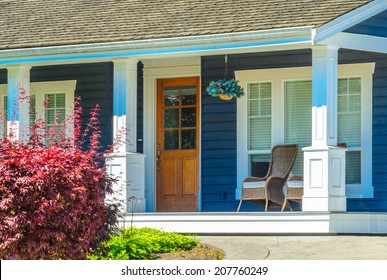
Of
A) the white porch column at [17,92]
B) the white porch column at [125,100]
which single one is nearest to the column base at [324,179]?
the white porch column at [125,100]

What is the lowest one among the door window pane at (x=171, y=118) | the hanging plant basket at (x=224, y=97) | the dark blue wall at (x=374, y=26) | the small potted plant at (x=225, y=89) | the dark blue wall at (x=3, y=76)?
the door window pane at (x=171, y=118)

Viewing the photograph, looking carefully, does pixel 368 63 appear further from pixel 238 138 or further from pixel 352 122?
pixel 238 138

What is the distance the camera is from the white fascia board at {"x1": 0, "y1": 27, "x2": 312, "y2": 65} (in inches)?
516

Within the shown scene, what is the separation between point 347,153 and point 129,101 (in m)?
3.61

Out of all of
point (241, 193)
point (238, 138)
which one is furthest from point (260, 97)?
point (241, 193)

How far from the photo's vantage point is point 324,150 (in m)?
12.8

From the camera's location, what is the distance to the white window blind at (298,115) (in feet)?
48.8

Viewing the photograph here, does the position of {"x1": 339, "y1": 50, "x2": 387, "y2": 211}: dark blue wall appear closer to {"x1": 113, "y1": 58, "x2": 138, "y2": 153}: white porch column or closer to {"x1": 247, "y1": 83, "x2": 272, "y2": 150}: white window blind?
{"x1": 247, "y1": 83, "x2": 272, "y2": 150}: white window blind

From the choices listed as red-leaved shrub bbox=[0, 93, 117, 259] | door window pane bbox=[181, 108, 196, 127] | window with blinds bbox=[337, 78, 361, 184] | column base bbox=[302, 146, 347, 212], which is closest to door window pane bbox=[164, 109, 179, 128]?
door window pane bbox=[181, 108, 196, 127]

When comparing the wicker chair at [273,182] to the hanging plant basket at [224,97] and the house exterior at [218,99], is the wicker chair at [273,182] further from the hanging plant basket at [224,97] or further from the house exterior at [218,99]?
the hanging plant basket at [224,97]

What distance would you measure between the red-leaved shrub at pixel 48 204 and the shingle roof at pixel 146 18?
15.6 ft

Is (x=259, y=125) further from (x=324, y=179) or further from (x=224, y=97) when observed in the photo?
(x=324, y=179)

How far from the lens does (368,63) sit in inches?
573

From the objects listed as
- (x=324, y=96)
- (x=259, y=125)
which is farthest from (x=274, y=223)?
(x=259, y=125)
